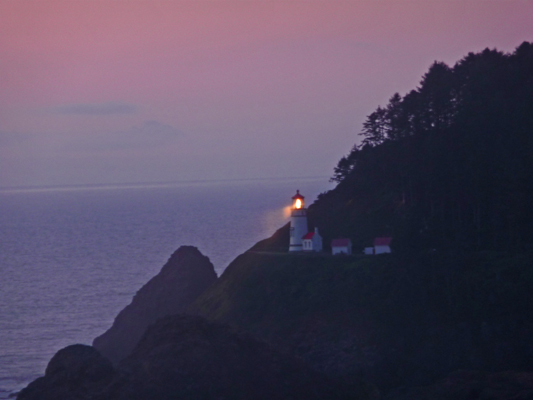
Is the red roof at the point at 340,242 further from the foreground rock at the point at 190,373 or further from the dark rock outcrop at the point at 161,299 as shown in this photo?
the foreground rock at the point at 190,373

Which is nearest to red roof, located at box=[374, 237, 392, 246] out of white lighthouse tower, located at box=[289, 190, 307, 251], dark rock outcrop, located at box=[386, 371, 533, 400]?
white lighthouse tower, located at box=[289, 190, 307, 251]

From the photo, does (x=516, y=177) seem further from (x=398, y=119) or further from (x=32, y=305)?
(x=32, y=305)

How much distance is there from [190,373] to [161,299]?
3038cm

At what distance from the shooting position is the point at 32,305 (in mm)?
90125

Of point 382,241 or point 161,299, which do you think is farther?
point 161,299

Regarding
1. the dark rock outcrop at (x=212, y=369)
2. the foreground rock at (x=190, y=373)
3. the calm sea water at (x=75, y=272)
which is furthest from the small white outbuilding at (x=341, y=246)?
the calm sea water at (x=75, y=272)

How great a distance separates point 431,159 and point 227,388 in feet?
101

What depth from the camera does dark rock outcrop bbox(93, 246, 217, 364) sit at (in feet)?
230

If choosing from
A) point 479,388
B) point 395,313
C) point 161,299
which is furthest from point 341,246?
point 479,388

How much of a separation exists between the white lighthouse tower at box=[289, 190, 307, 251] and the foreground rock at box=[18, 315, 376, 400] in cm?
1923

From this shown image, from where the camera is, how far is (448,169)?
64812 millimetres

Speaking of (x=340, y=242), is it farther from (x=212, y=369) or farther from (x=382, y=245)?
(x=212, y=369)

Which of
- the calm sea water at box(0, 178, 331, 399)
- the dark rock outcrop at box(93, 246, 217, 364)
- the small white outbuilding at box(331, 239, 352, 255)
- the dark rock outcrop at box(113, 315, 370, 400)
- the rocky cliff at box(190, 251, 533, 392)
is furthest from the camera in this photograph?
the calm sea water at box(0, 178, 331, 399)

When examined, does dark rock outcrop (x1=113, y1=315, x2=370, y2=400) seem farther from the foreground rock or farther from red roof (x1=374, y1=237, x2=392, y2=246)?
red roof (x1=374, y1=237, x2=392, y2=246)
